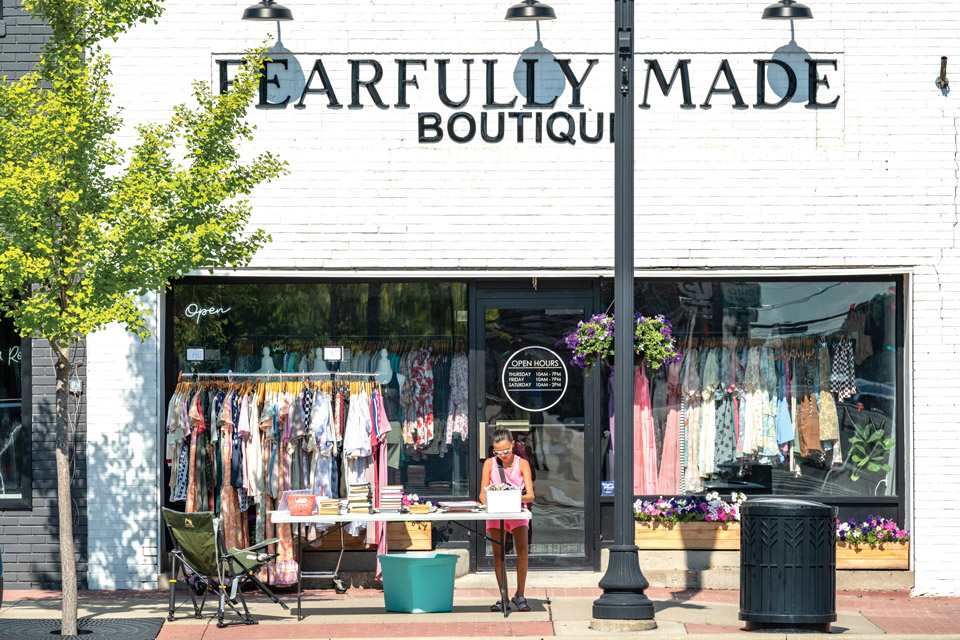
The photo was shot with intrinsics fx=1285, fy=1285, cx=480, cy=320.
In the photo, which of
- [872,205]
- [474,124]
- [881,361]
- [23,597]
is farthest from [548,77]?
[23,597]

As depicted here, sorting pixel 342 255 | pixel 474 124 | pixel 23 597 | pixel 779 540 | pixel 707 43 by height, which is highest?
pixel 707 43

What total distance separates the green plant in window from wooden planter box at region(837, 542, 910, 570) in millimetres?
804

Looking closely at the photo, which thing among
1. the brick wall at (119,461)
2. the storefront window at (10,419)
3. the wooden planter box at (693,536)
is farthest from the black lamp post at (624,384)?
the storefront window at (10,419)

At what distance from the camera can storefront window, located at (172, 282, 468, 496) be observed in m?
13.2

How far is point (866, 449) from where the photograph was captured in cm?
1317

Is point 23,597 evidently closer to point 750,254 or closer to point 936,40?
point 750,254

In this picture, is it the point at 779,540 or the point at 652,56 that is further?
the point at 652,56

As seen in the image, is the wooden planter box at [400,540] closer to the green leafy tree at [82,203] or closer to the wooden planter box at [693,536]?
the wooden planter box at [693,536]

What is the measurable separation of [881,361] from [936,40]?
3.27 m

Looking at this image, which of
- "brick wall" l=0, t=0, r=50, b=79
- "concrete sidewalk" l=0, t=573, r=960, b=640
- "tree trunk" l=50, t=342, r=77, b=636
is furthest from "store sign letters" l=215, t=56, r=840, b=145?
"concrete sidewalk" l=0, t=573, r=960, b=640

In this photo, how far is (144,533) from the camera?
12773 mm

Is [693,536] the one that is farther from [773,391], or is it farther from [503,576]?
[503,576]

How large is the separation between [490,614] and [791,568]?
2.73m

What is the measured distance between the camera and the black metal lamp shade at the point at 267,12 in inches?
496
